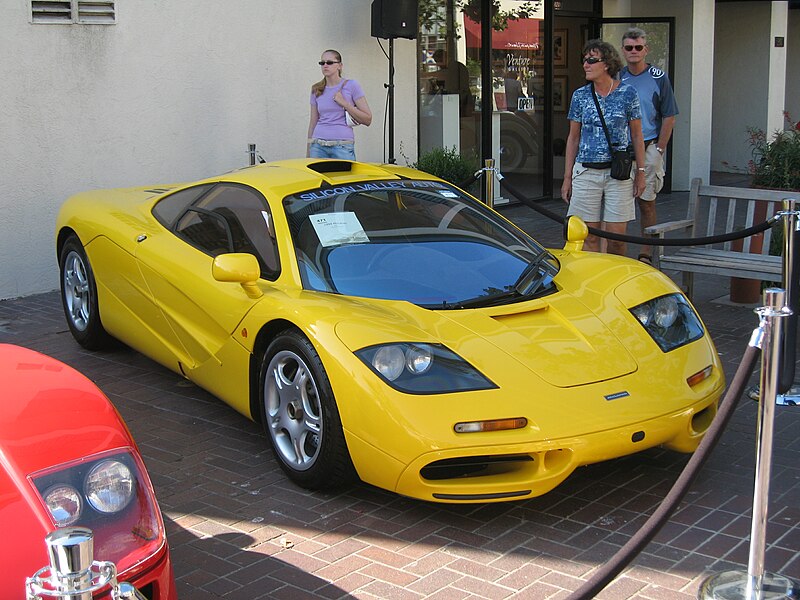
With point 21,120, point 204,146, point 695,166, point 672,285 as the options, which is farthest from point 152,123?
point 695,166

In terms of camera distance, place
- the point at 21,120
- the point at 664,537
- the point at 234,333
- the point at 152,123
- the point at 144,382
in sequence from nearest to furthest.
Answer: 1. the point at 664,537
2. the point at 234,333
3. the point at 144,382
4. the point at 21,120
5. the point at 152,123

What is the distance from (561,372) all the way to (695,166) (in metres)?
11.1

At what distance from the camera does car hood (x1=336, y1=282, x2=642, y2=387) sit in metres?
4.24

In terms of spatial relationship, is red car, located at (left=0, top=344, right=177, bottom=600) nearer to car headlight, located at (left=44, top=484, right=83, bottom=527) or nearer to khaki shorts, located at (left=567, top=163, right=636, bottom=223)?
car headlight, located at (left=44, top=484, right=83, bottom=527)

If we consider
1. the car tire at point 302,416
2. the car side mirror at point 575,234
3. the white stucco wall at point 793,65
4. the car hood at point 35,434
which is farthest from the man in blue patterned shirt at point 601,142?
the white stucco wall at point 793,65

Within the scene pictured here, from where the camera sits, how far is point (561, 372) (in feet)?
14.0

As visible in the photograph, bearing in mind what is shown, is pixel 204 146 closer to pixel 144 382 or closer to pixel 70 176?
pixel 70 176

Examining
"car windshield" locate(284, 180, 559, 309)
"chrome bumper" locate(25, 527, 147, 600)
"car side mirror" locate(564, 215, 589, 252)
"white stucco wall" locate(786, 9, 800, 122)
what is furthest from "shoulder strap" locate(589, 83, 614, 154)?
"white stucco wall" locate(786, 9, 800, 122)

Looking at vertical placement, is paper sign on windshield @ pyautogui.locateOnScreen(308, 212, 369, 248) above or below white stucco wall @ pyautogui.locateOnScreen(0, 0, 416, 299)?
below

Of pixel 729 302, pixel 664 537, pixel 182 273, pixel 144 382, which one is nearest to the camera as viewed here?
pixel 664 537

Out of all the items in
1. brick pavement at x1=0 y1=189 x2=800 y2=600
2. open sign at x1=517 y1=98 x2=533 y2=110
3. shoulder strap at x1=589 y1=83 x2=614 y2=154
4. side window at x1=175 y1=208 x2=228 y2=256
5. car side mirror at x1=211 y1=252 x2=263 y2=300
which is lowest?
brick pavement at x1=0 y1=189 x2=800 y2=600

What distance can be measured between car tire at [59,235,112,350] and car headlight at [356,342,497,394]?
2786mm

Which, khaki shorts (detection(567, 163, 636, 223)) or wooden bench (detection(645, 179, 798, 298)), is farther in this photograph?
khaki shorts (detection(567, 163, 636, 223))

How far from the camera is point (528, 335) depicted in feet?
14.6
